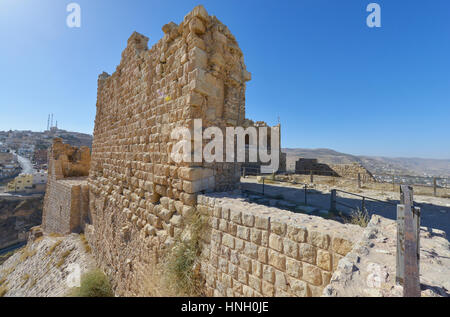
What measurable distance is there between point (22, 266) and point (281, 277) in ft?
38.8

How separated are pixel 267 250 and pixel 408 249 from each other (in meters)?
1.49

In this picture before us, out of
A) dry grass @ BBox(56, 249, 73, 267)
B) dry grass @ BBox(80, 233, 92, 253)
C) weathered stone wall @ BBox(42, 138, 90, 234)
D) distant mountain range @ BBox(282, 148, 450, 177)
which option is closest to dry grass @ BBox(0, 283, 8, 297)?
weathered stone wall @ BBox(42, 138, 90, 234)

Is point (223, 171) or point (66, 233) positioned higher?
point (223, 171)

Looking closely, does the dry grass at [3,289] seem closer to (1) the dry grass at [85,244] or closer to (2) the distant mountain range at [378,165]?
(1) the dry grass at [85,244]

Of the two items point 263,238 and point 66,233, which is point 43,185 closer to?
point 66,233

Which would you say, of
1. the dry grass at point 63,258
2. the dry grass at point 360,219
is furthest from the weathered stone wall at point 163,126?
the dry grass at point 360,219

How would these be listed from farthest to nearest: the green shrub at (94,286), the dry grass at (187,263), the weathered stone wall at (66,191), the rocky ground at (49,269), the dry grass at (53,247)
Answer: the weathered stone wall at (66,191) < the dry grass at (53,247) < the rocky ground at (49,269) < the green shrub at (94,286) < the dry grass at (187,263)

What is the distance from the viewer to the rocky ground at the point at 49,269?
232 inches

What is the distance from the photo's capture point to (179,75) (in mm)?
3820

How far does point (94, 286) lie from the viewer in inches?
210

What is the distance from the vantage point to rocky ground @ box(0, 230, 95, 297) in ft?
19.4

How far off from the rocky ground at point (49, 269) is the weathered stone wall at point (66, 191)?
2.28ft

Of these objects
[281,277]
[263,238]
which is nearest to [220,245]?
[263,238]
